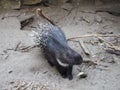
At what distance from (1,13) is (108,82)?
279 cm

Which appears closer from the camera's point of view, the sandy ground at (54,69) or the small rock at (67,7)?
the sandy ground at (54,69)

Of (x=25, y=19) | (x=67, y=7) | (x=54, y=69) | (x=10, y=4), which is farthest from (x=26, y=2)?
(x=54, y=69)

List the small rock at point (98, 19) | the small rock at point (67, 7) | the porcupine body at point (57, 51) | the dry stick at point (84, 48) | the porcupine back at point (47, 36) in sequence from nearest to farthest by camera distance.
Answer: the porcupine body at point (57, 51) < the porcupine back at point (47, 36) < the dry stick at point (84, 48) < the small rock at point (98, 19) < the small rock at point (67, 7)

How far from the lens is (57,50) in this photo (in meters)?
4.44

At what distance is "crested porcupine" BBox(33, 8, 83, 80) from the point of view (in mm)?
4223

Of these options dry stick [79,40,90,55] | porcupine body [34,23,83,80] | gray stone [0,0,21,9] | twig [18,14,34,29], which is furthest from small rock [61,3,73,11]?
porcupine body [34,23,83,80]

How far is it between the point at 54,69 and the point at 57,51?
1.14 ft

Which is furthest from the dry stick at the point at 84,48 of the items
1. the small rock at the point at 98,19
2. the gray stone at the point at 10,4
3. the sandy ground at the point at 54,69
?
the gray stone at the point at 10,4

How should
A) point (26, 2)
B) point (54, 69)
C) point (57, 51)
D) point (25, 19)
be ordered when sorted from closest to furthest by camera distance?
point (57, 51) → point (54, 69) → point (25, 19) → point (26, 2)

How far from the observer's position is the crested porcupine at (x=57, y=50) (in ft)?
13.9

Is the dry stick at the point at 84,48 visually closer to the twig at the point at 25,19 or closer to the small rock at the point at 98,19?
the small rock at the point at 98,19

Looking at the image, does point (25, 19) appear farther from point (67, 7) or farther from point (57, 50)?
point (57, 50)

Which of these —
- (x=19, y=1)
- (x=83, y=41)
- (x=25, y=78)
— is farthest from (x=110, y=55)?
(x=19, y=1)

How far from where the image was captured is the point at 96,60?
487cm
